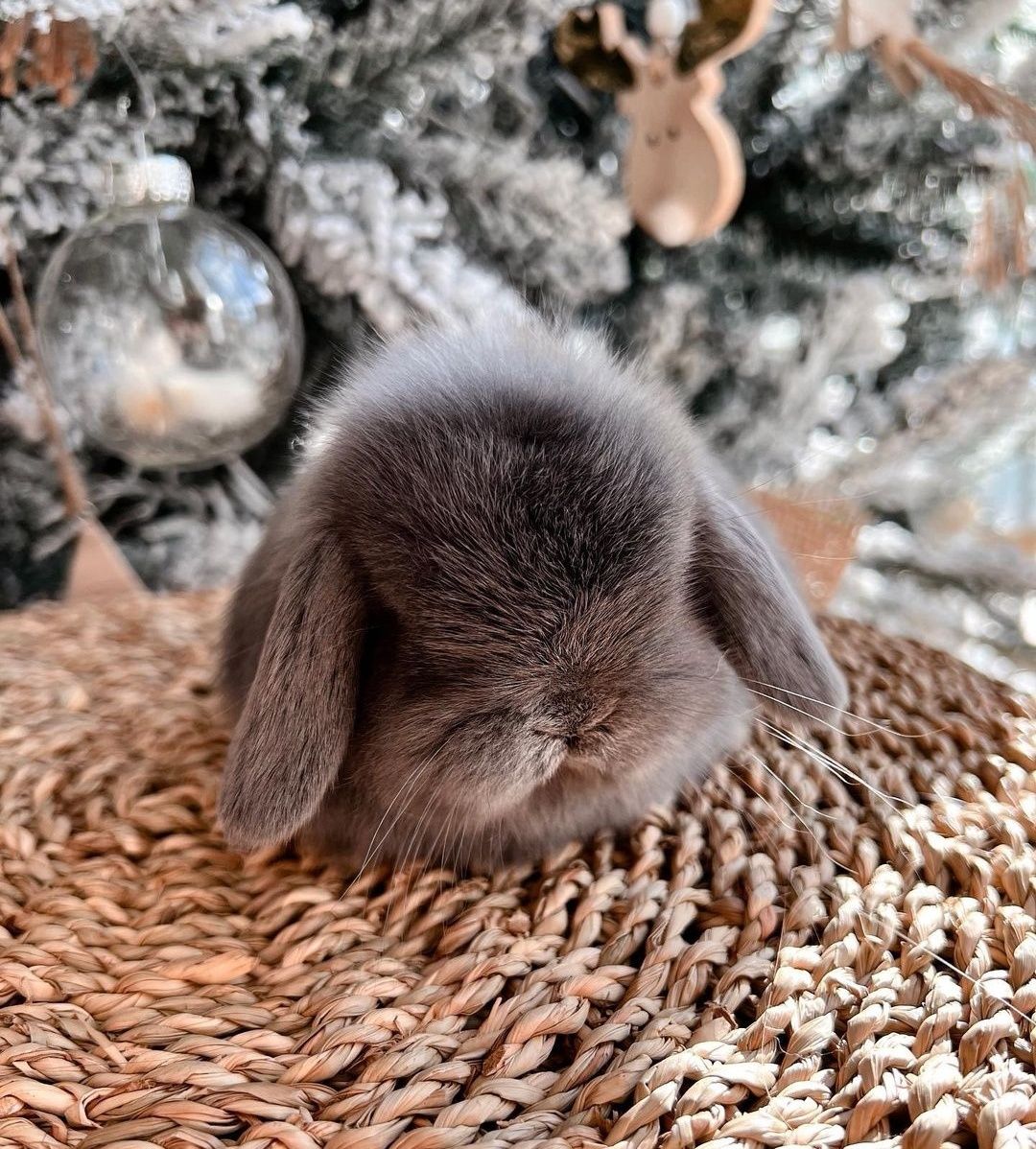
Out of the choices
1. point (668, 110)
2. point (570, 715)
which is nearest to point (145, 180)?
point (668, 110)

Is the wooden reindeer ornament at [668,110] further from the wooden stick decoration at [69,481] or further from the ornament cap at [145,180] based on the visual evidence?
the wooden stick decoration at [69,481]

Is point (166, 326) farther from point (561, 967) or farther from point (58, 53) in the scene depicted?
point (561, 967)

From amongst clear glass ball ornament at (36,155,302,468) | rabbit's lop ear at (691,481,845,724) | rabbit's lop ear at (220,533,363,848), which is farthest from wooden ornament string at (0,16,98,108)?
rabbit's lop ear at (691,481,845,724)

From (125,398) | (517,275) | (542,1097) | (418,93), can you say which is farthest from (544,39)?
(542,1097)

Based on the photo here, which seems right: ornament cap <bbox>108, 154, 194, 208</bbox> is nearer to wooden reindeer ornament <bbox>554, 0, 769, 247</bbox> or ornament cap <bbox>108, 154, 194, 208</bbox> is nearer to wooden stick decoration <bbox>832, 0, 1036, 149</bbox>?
wooden reindeer ornament <bbox>554, 0, 769, 247</bbox>

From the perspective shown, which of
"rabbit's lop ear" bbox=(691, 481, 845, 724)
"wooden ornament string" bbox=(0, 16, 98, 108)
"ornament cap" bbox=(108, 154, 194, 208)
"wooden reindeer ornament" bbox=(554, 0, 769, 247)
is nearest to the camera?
"rabbit's lop ear" bbox=(691, 481, 845, 724)

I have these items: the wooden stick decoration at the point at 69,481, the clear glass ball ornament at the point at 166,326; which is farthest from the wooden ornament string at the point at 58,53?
the wooden stick decoration at the point at 69,481

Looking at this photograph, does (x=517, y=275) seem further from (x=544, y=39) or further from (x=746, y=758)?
(x=746, y=758)
